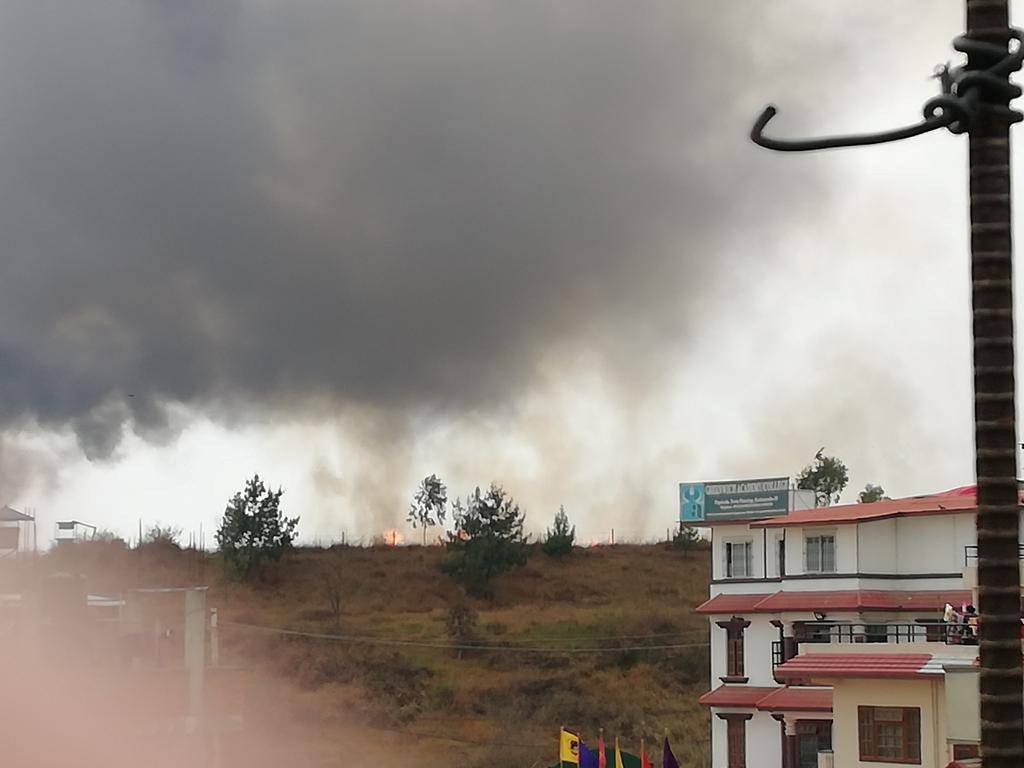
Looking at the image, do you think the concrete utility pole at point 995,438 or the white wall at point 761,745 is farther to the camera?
the white wall at point 761,745

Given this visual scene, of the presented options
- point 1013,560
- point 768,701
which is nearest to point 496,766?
point 768,701

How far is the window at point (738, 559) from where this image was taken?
52219 mm

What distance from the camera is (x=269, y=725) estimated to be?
7919cm

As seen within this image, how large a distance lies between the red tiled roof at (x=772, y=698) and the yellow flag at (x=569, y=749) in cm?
789

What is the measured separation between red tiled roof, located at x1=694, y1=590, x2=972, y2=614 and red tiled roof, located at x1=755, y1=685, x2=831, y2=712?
2768 mm

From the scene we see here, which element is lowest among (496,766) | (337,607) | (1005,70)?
(496,766)

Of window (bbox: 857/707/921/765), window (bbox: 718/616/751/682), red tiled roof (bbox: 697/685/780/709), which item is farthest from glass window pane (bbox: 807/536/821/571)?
window (bbox: 857/707/921/765)

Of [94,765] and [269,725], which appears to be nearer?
[94,765]

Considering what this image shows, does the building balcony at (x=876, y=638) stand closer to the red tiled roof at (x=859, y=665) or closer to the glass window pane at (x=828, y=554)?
the red tiled roof at (x=859, y=665)

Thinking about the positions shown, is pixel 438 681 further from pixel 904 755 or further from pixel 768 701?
pixel 904 755

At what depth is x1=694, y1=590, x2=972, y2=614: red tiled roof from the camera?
45.5 meters

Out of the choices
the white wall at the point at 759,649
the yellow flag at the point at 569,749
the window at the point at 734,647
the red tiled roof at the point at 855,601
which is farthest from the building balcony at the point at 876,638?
the yellow flag at the point at 569,749

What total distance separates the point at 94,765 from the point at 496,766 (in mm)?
20940

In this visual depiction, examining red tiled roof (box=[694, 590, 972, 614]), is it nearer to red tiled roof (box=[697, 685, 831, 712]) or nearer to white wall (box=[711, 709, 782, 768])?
red tiled roof (box=[697, 685, 831, 712])
